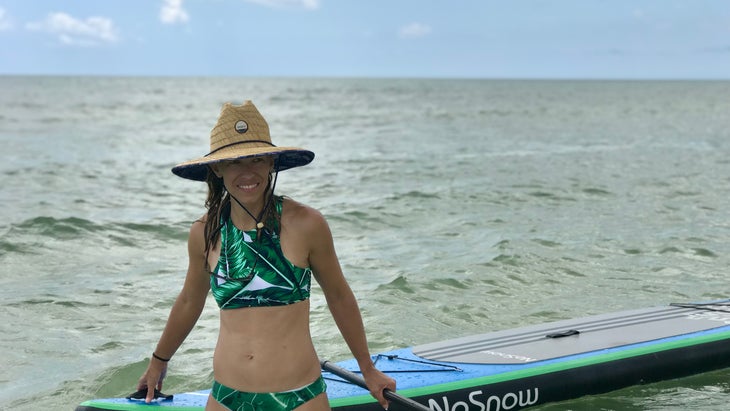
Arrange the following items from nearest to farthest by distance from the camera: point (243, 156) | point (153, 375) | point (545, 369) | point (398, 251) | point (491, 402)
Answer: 1. point (243, 156)
2. point (153, 375)
3. point (491, 402)
4. point (545, 369)
5. point (398, 251)

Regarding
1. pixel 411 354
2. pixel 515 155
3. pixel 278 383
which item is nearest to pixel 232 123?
pixel 278 383

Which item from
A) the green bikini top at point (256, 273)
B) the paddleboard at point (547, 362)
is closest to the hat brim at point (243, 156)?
the green bikini top at point (256, 273)

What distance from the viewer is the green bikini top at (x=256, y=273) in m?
2.70

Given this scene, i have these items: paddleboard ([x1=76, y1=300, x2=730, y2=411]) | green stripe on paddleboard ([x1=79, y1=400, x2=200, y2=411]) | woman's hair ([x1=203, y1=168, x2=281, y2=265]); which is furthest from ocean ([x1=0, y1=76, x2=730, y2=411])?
woman's hair ([x1=203, y1=168, x2=281, y2=265])

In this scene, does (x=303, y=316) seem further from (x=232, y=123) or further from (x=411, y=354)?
(x=411, y=354)

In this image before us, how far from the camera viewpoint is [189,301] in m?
3.00

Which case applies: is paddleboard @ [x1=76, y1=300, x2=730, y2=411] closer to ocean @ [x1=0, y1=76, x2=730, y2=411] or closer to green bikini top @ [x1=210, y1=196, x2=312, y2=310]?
ocean @ [x1=0, y1=76, x2=730, y2=411]

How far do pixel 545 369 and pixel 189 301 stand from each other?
3065mm

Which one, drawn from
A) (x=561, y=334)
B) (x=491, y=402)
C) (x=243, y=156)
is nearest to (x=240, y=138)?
(x=243, y=156)

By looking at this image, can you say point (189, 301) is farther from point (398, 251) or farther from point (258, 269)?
point (398, 251)

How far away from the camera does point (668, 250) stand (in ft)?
34.8

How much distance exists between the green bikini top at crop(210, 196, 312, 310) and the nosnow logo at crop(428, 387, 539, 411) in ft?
7.33

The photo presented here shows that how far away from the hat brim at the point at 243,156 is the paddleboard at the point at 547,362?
5.44 ft

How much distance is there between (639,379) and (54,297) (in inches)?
242
